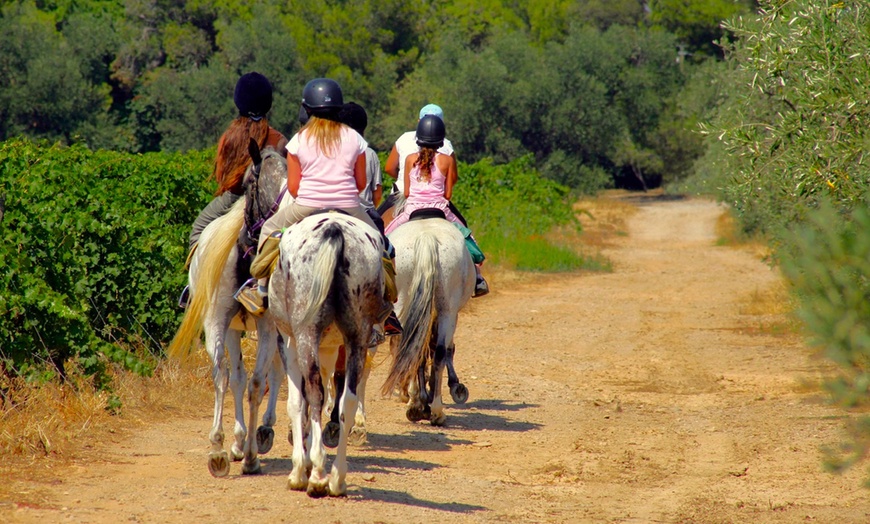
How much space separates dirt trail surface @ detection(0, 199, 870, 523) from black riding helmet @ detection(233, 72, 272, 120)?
2.38 meters

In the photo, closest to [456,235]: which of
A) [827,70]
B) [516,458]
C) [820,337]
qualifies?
[516,458]

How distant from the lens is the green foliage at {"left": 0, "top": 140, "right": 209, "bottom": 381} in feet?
25.3

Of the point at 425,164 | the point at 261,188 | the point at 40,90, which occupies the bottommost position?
the point at 261,188

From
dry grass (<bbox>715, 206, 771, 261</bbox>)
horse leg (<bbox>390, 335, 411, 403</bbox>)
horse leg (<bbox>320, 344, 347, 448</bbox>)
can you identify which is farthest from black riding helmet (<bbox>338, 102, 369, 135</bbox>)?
dry grass (<bbox>715, 206, 771, 261</bbox>)

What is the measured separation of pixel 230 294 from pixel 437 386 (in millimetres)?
2567

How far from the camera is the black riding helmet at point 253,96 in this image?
22.9ft

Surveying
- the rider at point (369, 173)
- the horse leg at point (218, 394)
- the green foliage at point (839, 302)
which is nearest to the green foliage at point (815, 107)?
the rider at point (369, 173)

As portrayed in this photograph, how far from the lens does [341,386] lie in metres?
6.96

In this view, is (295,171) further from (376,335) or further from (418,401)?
(418,401)

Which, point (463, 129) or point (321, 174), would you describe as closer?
point (321, 174)

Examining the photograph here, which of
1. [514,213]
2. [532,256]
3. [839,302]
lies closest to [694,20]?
[514,213]

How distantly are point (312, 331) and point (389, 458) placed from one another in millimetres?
1902

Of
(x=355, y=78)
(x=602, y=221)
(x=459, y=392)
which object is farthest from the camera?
(x=355, y=78)

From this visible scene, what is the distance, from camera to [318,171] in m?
6.37
